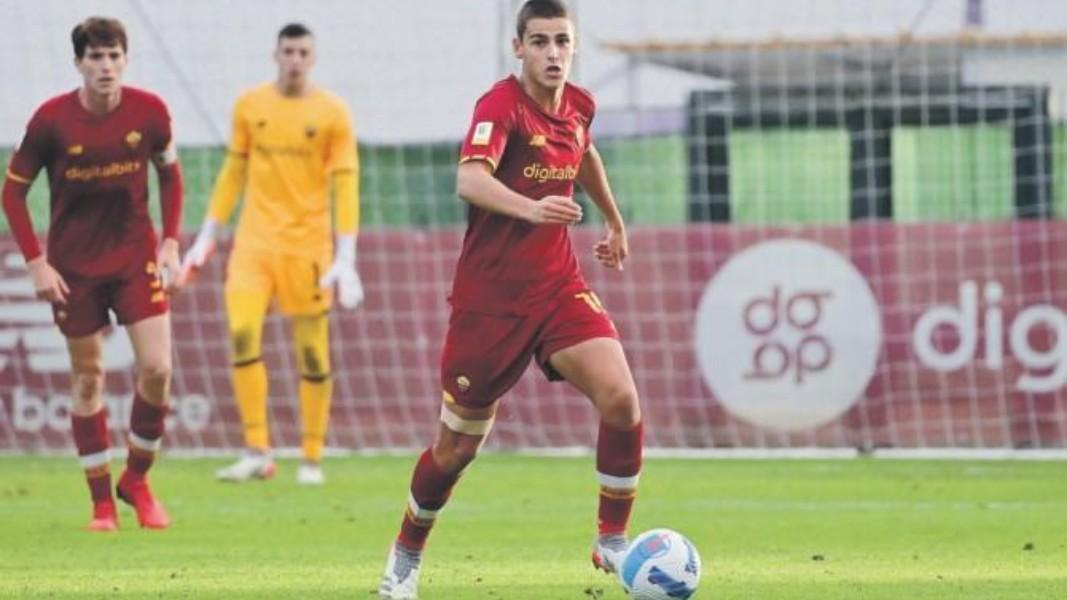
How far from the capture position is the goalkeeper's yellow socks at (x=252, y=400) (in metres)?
14.2

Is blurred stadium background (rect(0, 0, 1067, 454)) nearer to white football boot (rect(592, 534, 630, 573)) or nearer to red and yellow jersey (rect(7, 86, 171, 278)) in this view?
red and yellow jersey (rect(7, 86, 171, 278))

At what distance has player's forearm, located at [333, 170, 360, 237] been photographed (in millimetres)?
13844

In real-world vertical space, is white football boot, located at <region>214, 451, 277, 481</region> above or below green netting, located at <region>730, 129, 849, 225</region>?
below

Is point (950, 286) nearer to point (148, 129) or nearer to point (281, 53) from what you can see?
point (281, 53)

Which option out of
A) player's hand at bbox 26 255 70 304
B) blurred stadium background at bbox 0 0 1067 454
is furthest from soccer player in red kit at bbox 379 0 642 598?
blurred stadium background at bbox 0 0 1067 454

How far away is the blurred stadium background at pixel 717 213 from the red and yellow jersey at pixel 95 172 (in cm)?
540

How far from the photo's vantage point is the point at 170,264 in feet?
36.9

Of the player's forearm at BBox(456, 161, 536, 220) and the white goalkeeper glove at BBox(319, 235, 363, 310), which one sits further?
the white goalkeeper glove at BBox(319, 235, 363, 310)

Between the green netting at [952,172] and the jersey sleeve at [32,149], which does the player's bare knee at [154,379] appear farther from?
the green netting at [952,172]

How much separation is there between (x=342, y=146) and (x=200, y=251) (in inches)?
41.6

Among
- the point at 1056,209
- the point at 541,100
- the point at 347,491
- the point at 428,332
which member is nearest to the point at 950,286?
the point at 1056,209

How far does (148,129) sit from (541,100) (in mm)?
3094

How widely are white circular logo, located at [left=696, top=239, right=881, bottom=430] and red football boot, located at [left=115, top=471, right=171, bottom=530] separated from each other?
5.74 metres

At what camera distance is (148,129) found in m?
11.1
